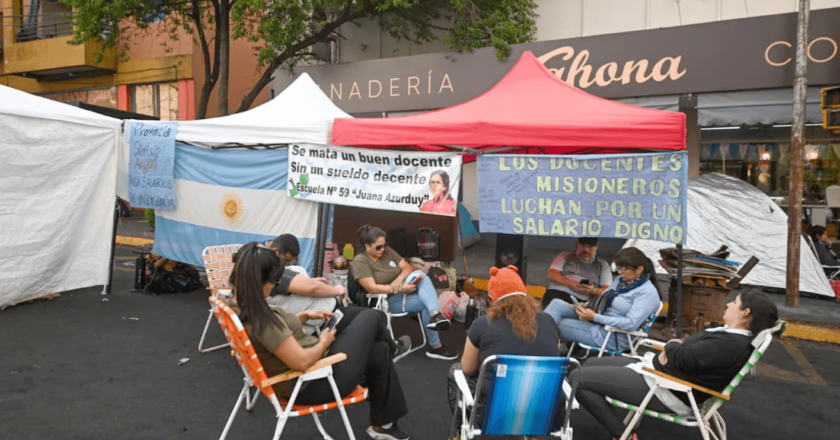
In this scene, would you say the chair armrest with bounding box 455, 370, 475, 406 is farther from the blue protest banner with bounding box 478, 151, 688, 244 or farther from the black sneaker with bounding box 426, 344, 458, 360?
the blue protest banner with bounding box 478, 151, 688, 244

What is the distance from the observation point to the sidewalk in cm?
669

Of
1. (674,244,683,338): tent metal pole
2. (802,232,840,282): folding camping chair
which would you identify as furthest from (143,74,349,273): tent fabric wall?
(802,232,840,282): folding camping chair

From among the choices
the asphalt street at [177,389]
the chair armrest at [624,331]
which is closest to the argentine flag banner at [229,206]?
the asphalt street at [177,389]

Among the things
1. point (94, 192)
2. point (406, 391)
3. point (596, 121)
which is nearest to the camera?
point (406, 391)

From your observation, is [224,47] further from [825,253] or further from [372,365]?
[825,253]

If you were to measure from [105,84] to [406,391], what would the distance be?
1845cm

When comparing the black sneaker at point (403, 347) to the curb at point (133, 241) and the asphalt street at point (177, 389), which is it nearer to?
the asphalt street at point (177, 389)

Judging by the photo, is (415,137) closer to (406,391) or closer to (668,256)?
(406,391)

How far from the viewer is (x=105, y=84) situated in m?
18.7

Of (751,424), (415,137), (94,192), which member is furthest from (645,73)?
(94,192)

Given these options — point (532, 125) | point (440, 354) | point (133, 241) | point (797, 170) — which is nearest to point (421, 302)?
point (440, 354)

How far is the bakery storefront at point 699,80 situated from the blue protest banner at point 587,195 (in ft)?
17.5

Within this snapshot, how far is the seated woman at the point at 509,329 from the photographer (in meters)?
3.11

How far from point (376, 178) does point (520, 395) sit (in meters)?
3.71
